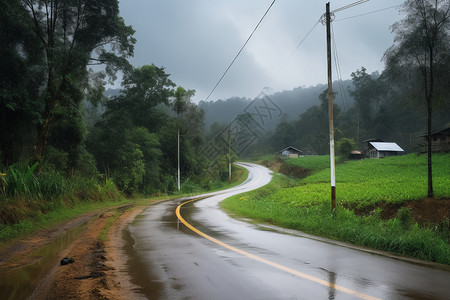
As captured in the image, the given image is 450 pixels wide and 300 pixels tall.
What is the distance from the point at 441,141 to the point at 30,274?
5755cm

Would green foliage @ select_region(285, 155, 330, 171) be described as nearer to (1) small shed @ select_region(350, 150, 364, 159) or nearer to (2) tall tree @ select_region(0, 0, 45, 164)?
(1) small shed @ select_region(350, 150, 364, 159)

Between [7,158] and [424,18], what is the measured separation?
82.6 ft

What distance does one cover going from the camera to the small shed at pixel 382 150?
69.2 meters

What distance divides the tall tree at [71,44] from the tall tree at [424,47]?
712 inches

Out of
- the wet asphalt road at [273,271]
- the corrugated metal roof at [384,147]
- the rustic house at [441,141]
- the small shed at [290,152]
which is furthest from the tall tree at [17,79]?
the small shed at [290,152]

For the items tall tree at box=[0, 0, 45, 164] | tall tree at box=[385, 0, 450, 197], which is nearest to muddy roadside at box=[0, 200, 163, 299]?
tall tree at box=[0, 0, 45, 164]

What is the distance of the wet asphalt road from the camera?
13.7 ft

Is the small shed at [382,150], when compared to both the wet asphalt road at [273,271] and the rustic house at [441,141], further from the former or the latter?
the wet asphalt road at [273,271]

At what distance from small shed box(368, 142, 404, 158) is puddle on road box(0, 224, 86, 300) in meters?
70.8

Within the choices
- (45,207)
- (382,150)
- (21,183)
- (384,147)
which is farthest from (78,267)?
(384,147)

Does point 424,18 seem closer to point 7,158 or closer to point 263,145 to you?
point 7,158

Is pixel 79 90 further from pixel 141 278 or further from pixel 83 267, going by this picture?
pixel 141 278

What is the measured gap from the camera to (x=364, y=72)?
11444 centimetres

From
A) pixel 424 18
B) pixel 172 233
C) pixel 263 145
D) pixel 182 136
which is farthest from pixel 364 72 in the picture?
pixel 172 233
